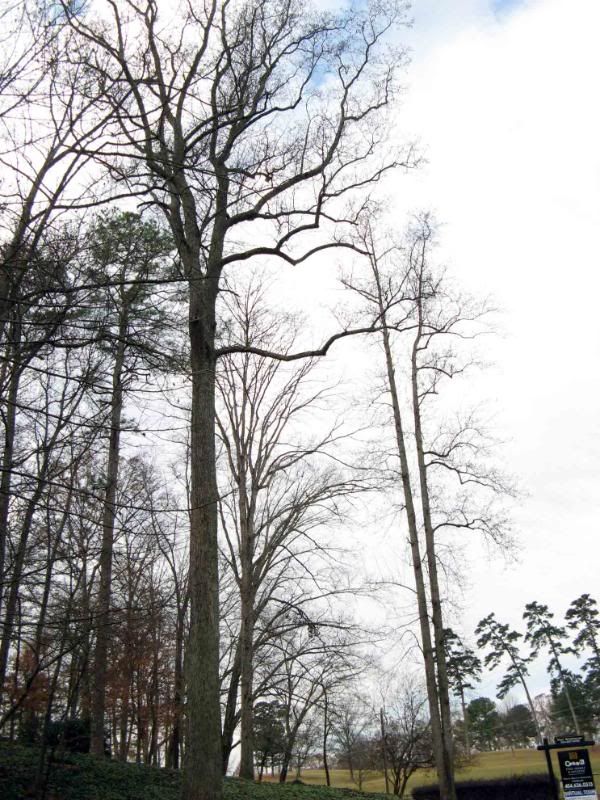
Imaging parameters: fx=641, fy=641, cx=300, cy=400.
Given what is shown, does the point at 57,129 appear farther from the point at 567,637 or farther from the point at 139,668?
the point at 567,637

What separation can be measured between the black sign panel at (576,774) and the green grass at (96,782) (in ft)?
13.1

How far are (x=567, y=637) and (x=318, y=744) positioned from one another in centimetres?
1928

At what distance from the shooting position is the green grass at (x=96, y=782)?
6.34 meters

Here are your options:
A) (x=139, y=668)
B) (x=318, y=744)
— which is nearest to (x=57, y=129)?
(x=139, y=668)

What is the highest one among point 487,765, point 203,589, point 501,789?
point 203,589

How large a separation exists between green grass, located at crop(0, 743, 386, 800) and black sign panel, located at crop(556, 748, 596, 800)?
4001mm

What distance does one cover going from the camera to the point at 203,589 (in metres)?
7.23

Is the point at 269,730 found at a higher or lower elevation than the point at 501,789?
higher

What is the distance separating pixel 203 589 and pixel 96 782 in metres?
2.49

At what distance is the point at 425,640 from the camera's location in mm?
12141

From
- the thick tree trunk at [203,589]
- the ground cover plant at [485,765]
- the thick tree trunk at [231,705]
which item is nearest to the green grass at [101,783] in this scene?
the thick tree trunk at [203,589]

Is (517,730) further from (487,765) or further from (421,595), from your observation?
(421,595)

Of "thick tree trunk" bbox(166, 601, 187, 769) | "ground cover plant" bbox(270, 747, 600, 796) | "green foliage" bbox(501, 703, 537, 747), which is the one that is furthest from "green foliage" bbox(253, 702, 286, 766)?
"green foliage" bbox(501, 703, 537, 747)

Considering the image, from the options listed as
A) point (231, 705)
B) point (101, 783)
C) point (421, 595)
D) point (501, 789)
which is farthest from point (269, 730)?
point (101, 783)
